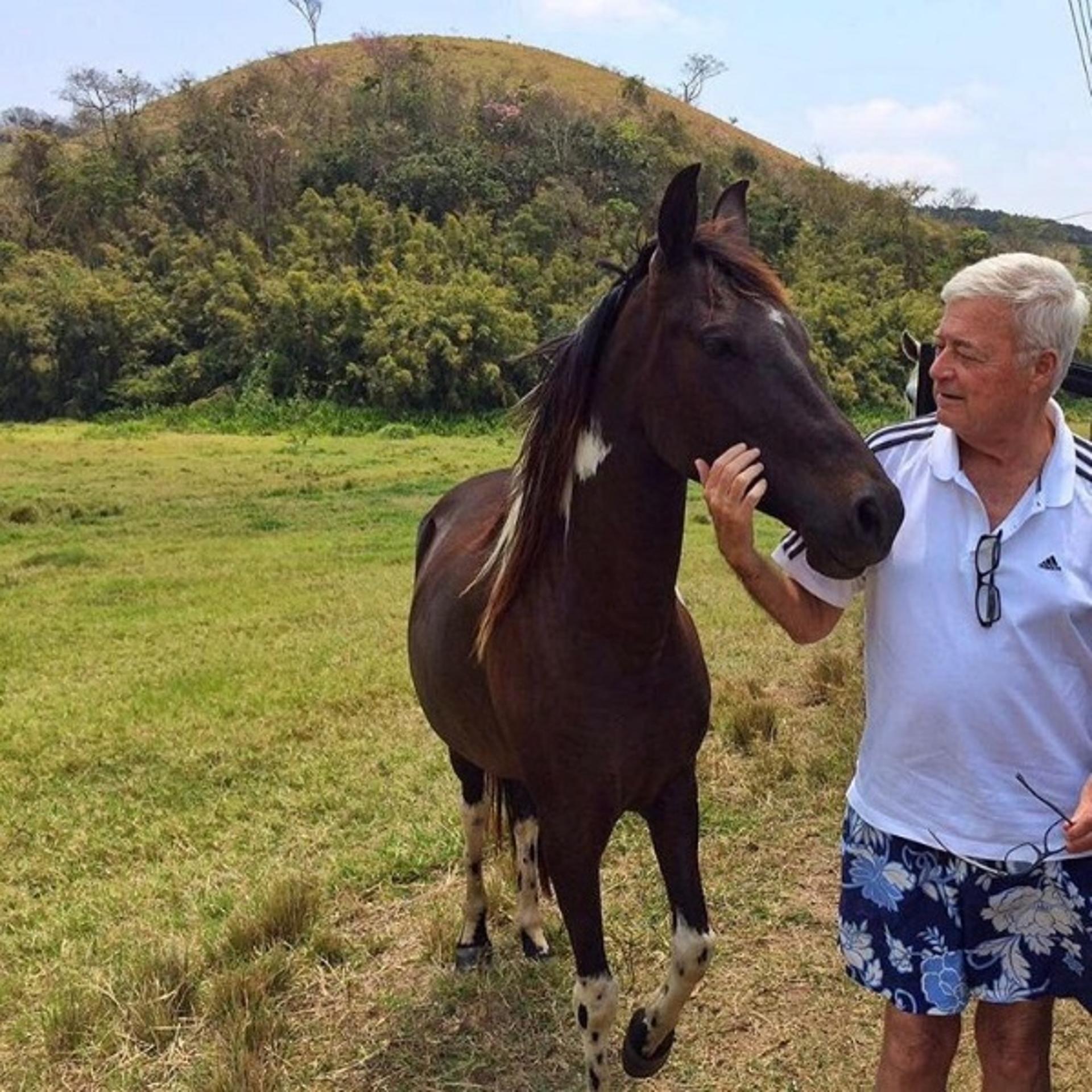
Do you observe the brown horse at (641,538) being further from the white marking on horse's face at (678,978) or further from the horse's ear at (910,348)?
the horse's ear at (910,348)

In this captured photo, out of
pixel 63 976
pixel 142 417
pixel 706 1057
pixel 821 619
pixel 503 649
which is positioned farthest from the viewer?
pixel 142 417

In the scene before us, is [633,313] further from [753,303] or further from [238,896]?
[238,896]

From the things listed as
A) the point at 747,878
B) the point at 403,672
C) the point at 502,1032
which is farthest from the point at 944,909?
the point at 403,672

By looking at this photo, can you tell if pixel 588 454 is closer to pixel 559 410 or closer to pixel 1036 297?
pixel 559 410

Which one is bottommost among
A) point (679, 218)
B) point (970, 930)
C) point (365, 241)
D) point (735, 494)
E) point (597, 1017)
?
point (597, 1017)

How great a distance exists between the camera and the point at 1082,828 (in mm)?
1817

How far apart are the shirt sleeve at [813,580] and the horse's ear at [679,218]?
585 mm

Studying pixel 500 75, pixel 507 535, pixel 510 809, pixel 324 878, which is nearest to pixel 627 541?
pixel 507 535

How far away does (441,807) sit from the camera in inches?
183

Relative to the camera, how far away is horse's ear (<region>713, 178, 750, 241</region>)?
2355 mm

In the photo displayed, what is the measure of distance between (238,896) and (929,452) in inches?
115

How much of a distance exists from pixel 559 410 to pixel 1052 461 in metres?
1.03

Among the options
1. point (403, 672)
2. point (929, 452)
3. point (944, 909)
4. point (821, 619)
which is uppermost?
point (929, 452)

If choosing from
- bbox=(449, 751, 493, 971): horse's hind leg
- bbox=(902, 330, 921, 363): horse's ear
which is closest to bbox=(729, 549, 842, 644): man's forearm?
bbox=(902, 330, 921, 363): horse's ear
